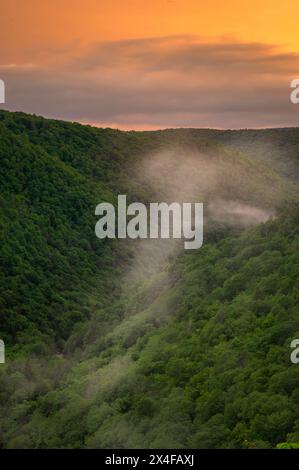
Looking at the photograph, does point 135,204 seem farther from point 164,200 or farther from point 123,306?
point 123,306

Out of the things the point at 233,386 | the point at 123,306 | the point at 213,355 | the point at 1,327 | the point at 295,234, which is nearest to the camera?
the point at 233,386

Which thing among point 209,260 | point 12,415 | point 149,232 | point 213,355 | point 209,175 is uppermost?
point 209,175

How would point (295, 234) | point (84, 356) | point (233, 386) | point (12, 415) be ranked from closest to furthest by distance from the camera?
point (233, 386) → point (12, 415) → point (295, 234) → point (84, 356)

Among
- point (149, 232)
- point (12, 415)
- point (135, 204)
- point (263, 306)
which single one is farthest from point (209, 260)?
point (135, 204)

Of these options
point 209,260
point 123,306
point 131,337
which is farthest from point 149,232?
point 131,337

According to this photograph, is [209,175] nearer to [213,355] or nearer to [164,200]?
[164,200]

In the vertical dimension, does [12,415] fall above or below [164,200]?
below

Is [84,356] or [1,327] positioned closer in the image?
[84,356]
